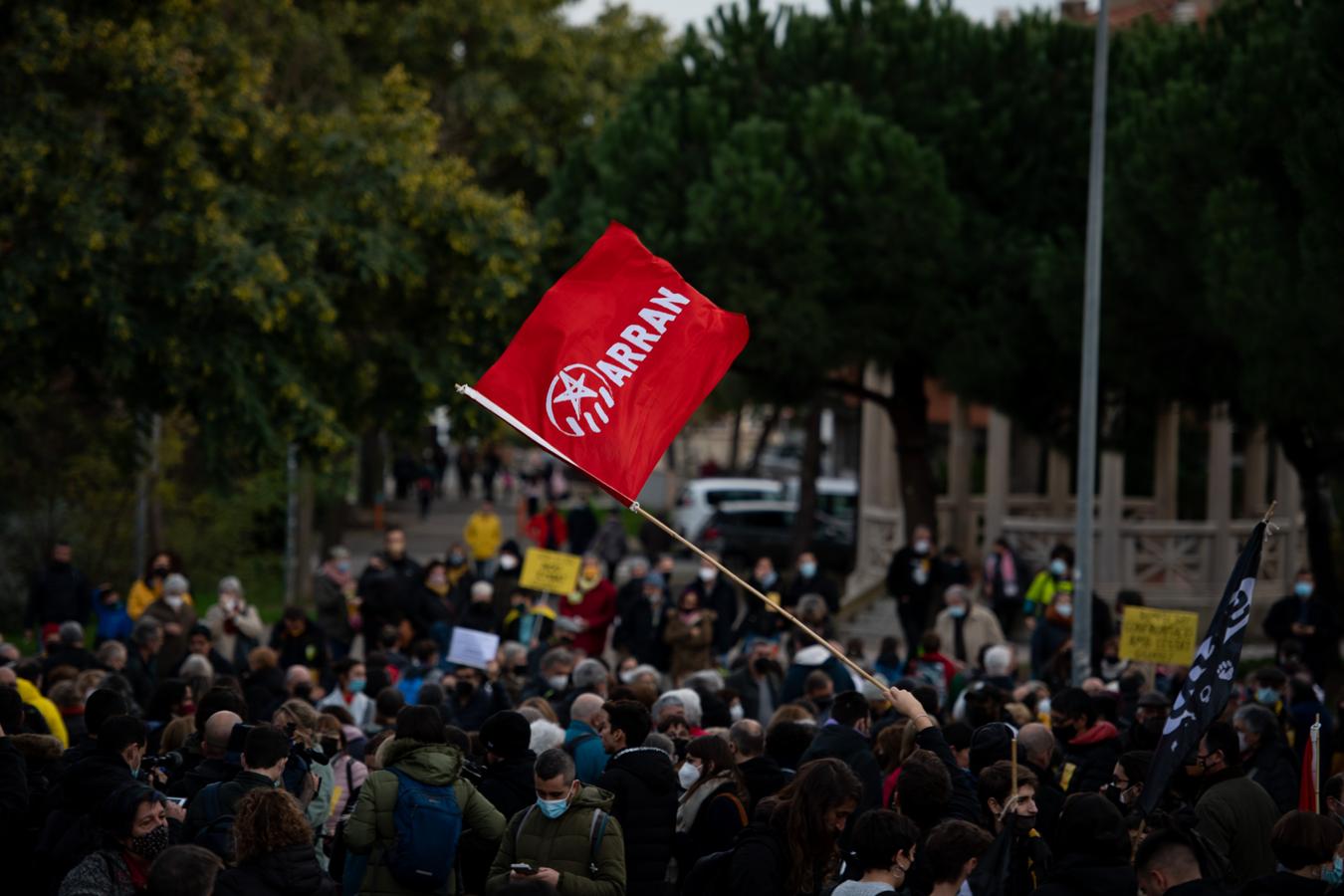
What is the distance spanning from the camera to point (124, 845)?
6707mm

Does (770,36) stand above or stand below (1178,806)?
above

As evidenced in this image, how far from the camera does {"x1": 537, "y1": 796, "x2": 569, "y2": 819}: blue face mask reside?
23.5 ft

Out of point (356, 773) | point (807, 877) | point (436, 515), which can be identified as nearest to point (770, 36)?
point (356, 773)

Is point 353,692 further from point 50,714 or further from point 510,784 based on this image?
point 510,784

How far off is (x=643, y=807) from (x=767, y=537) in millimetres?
25698

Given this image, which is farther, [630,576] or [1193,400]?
[1193,400]

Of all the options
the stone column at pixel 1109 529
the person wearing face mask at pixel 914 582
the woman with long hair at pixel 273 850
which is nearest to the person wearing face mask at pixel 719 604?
the person wearing face mask at pixel 914 582

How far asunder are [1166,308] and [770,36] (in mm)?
7825

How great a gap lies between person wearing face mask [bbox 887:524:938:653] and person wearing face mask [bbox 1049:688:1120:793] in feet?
34.5

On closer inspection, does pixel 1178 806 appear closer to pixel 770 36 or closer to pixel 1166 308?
pixel 1166 308

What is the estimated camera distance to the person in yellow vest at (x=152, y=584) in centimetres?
1753

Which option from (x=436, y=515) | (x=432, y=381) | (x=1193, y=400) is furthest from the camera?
(x=436, y=515)

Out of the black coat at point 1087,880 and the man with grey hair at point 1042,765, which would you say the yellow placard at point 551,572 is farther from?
the black coat at point 1087,880

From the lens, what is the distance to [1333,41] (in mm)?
14836
